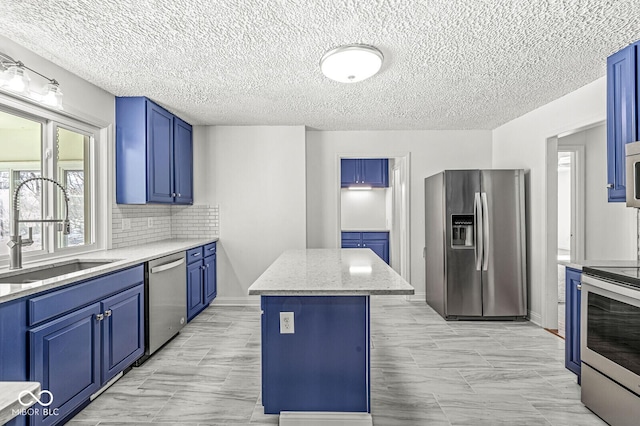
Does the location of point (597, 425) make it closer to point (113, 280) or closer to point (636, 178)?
point (636, 178)

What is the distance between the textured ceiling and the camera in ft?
6.26

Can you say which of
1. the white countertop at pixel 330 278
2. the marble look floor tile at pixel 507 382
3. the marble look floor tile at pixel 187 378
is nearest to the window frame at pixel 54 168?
the marble look floor tile at pixel 187 378

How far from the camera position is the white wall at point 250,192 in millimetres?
4652

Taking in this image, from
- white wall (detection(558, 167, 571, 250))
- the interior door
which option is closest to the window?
the interior door

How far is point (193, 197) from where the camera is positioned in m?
4.66

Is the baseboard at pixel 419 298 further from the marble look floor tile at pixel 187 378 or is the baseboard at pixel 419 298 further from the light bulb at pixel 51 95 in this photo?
the light bulb at pixel 51 95

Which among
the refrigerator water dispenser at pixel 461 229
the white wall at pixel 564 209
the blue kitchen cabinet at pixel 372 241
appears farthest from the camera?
the white wall at pixel 564 209

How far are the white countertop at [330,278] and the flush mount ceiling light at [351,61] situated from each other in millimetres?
1347

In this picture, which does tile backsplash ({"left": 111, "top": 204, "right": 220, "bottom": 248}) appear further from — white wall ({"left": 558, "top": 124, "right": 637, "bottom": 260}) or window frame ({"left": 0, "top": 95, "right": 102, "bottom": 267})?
white wall ({"left": 558, "top": 124, "right": 637, "bottom": 260})

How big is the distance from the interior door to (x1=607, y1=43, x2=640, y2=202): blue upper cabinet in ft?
4.39

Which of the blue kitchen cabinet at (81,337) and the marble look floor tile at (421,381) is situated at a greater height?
the blue kitchen cabinet at (81,337)

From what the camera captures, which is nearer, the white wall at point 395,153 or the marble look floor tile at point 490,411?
the marble look floor tile at point 490,411

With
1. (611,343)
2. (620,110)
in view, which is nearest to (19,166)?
(611,343)

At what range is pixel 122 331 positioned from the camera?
2545 millimetres
